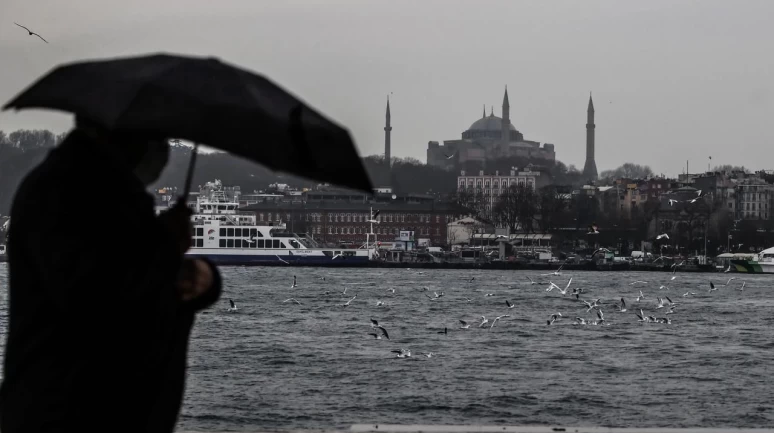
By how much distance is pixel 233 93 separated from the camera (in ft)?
6.13

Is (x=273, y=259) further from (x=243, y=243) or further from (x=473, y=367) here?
(x=473, y=367)

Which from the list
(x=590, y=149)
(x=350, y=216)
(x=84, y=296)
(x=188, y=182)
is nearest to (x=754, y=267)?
(x=350, y=216)

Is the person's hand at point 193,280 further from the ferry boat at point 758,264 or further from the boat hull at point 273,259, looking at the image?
the ferry boat at point 758,264

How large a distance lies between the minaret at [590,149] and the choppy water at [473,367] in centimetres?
9665

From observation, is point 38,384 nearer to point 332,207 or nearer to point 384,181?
point 332,207

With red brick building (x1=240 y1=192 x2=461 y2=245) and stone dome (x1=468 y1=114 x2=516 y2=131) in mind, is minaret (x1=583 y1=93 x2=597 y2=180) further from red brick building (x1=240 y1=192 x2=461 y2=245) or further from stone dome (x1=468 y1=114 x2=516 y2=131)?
red brick building (x1=240 y1=192 x2=461 y2=245)

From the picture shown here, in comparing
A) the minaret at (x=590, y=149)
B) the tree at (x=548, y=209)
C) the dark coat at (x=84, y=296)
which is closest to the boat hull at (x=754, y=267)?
the tree at (x=548, y=209)

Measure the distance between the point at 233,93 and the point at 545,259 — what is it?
65.3 meters

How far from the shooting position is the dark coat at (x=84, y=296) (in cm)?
163

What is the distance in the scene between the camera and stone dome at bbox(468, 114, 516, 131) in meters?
136

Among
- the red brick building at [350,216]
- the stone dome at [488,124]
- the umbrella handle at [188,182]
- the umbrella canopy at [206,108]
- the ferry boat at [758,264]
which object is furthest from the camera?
the stone dome at [488,124]

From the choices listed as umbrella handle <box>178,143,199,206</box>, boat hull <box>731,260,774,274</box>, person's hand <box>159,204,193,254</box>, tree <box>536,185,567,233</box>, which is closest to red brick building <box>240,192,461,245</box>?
tree <box>536,185,567,233</box>

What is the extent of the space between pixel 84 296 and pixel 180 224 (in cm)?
25

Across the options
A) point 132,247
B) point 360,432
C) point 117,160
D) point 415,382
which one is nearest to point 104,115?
point 117,160
